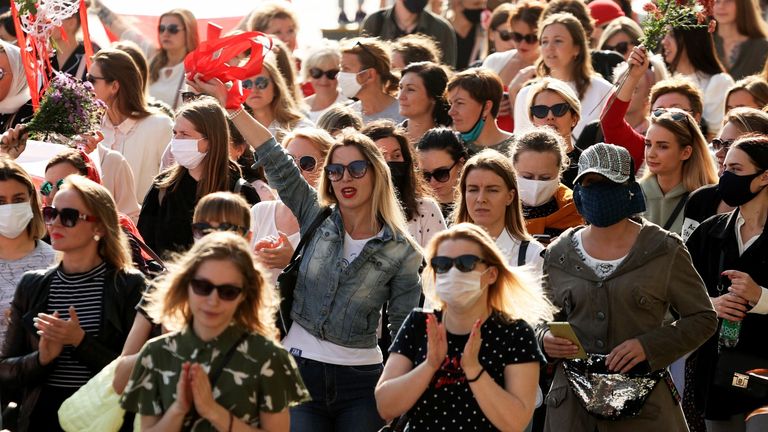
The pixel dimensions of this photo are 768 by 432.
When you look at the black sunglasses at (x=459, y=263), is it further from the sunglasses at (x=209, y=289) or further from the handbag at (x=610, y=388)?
the handbag at (x=610, y=388)

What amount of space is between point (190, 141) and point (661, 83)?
3.55m

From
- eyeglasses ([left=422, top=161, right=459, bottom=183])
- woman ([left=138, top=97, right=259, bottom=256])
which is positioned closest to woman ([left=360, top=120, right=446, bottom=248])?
eyeglasses ([left=422, top=161, right=459, bottom=183])

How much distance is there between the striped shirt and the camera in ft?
22.6

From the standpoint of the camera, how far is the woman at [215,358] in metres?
5.66

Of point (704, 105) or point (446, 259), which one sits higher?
point (446, 259)

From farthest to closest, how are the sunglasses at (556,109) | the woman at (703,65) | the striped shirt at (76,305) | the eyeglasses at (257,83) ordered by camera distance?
the woman at (703,65), the eyeglasses at (257,83), the sunglasses at (556,109), the striped shirt at (76,305)

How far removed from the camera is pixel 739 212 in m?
8.05

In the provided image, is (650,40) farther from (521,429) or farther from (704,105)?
(521,429)

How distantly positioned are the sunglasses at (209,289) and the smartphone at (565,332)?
5.22 ft

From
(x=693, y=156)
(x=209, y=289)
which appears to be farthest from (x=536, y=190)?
(x=209, y=289)

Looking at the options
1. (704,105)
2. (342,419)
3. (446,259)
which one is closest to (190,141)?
(342,419)

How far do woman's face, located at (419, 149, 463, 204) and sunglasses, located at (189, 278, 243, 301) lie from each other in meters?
3.35

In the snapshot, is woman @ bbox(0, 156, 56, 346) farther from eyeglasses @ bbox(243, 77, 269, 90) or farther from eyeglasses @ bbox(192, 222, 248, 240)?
eyeglasses @ bbox(243, 77, 269, 90)

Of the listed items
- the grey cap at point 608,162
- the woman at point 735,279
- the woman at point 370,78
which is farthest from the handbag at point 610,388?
the woman at point 370,78
